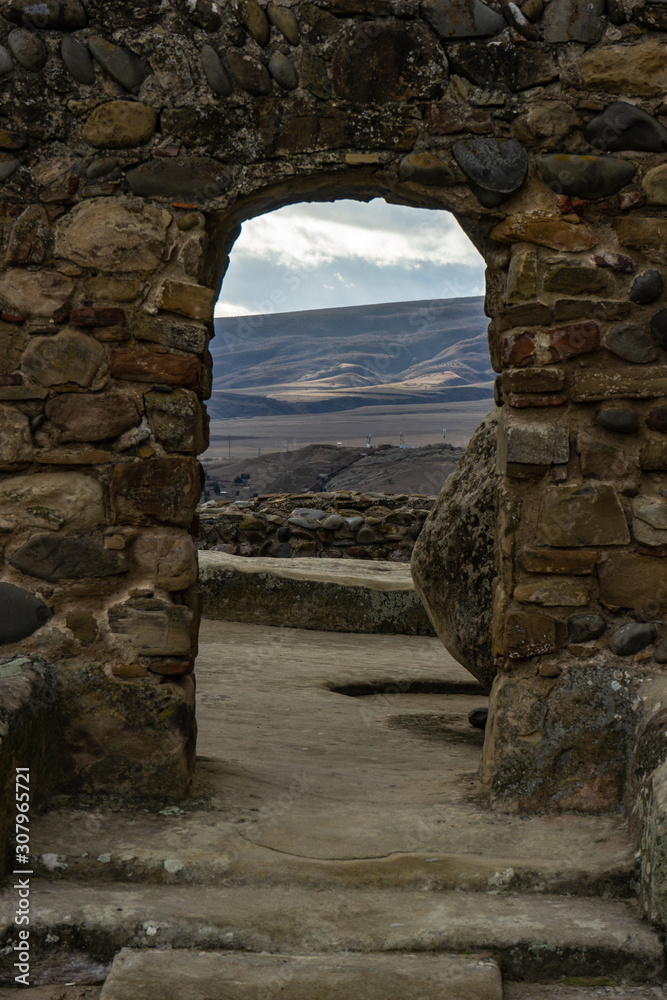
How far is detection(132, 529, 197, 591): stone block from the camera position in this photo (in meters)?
2.85

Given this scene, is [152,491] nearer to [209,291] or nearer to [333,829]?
[209,291]

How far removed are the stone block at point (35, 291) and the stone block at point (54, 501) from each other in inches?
21.4

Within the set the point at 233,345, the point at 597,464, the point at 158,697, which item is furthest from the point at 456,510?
the point at 233,345

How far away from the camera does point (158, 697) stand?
282 centimetres

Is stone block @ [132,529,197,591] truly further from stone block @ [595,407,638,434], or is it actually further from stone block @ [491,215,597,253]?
stone block @ [491,215,597,253]

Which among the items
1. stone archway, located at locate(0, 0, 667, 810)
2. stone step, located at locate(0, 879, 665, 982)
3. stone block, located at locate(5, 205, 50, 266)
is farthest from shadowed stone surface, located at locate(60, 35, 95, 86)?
stone step, located at locate(0, 879, 665, 982)

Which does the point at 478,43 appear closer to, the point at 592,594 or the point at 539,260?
the point at 539,260

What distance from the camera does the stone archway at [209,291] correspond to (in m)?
2.80

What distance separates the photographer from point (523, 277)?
112 inches

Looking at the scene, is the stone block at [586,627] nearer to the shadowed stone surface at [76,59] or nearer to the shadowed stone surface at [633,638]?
the shadowed stone surface at [633,638]

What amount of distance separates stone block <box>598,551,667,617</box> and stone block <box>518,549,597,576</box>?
0.20 feet

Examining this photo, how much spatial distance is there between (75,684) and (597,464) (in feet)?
6.09

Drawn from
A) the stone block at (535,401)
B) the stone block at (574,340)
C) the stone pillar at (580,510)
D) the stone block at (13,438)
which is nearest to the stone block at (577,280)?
the stone pillar at (580,510)

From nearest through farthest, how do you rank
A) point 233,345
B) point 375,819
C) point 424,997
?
point 424,997, point 375,819, point 233,345
